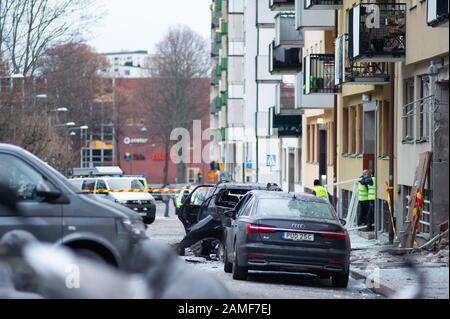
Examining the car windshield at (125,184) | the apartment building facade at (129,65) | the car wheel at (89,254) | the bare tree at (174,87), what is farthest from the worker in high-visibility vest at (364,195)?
the apartment building facade at (129,65)

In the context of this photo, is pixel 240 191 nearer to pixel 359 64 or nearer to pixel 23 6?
pixel 359 64

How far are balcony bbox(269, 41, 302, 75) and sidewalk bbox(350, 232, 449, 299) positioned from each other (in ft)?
78.6

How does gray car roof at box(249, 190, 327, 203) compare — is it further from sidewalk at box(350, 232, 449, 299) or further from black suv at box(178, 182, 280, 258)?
black suv at box(178, 182, 280, 258)

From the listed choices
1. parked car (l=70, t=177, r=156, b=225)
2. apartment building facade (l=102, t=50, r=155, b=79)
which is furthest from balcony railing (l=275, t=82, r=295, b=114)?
apartment building facade (l=102, t=50, r=155, b=79)

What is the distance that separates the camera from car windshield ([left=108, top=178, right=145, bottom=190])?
4877cm

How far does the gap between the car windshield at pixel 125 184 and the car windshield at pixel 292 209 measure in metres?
28.9

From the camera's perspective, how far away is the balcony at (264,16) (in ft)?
214

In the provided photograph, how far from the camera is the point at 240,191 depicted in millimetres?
26516

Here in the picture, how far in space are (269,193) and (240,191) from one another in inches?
258

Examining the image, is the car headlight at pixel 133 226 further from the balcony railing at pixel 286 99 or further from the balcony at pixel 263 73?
the balcony at pixel 263 73

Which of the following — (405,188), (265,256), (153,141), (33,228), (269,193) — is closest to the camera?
(33,228)

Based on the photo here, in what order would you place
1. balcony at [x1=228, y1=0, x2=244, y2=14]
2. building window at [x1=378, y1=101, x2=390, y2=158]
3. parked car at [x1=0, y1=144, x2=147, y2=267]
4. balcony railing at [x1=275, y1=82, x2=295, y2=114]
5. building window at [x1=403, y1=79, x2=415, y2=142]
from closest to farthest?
1. parked car at [x1=0, y1=144, x2=147, y2=267]
2. building window at [x1=403, y1=79, x2=415, y2=142]
3. building window at [x1=378, y1=101, x2=390, y2=158]
4. balcony railing at [x1=275, y1=82, x2=295, y2=114]
5. balcony at [x1=228, y1=0, x2=244, y2=14]

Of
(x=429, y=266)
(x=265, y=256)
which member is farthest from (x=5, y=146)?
(x=429, y=266)

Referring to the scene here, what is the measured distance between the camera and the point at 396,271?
21.1 m
